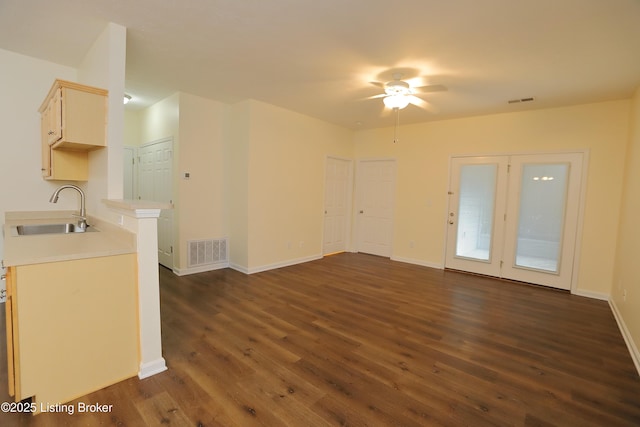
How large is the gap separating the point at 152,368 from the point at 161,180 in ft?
11.0

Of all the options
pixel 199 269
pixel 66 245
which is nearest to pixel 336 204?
pixel 199 269

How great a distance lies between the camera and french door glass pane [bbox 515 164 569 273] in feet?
13.9

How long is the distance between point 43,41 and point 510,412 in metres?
4.99

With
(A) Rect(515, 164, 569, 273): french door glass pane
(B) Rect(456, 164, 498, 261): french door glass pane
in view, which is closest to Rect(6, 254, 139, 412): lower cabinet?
(B) Rect(456, 164, 498, 261): french door glass pane

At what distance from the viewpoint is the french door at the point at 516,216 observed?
4195 mm

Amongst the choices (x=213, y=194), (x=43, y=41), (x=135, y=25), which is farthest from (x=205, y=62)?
(x=213, y=194)

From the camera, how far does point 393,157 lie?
5.81 metres

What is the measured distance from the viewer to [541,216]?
439 centimetres

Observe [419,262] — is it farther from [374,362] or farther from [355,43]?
[355,43]

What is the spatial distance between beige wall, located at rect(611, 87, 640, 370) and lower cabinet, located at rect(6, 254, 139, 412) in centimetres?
405

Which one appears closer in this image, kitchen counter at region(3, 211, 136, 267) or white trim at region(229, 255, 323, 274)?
kitchen counter at region(3, 211, 136, 267)

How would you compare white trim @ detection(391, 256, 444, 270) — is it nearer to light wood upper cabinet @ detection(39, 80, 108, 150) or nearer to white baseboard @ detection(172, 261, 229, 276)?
white baseboard @ detection(172, 261, 229, 276)

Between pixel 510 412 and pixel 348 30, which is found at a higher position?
pixel 348 30

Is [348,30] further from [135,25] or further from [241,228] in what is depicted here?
[241,228]
